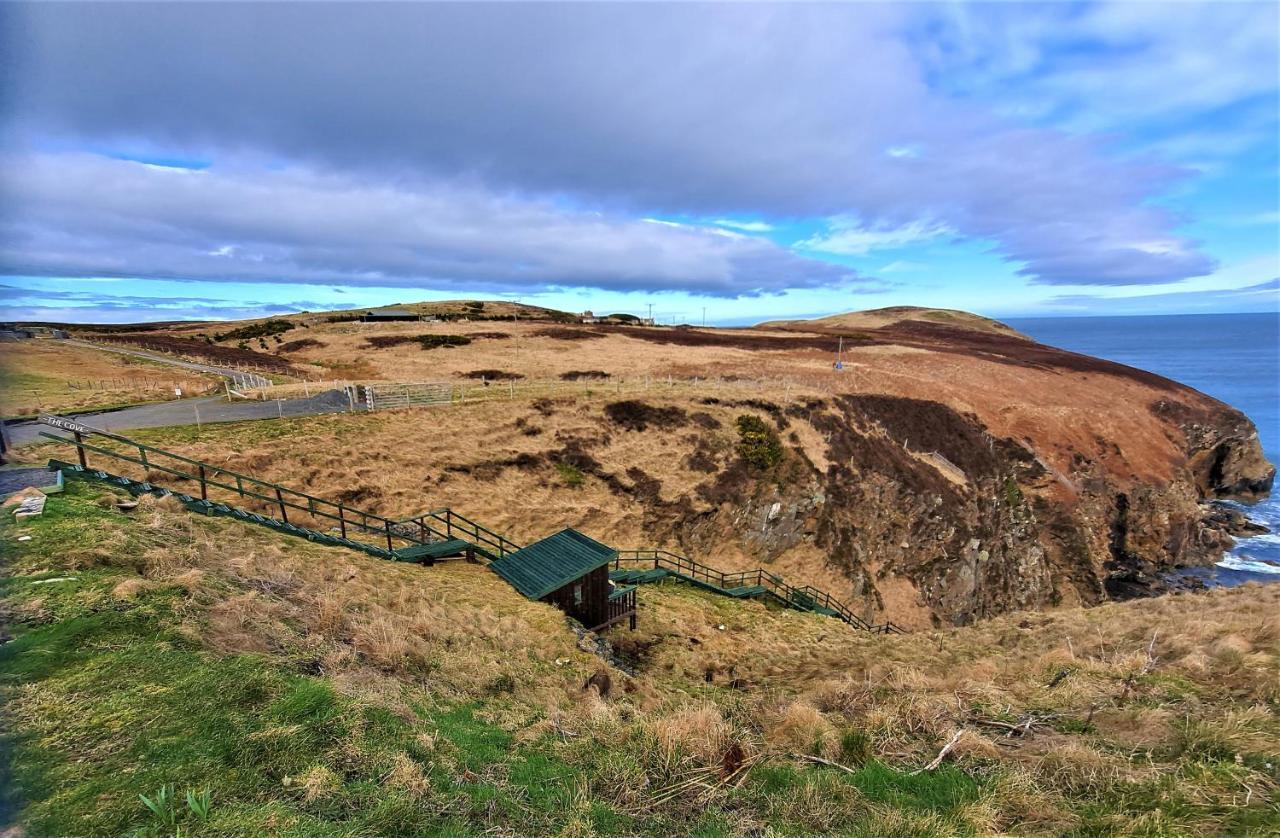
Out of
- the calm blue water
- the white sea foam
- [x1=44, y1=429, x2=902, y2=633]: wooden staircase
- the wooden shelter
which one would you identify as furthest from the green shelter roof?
the white sea foam

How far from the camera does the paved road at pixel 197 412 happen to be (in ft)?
63.8

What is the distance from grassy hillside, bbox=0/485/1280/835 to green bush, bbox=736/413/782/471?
16.8 metres

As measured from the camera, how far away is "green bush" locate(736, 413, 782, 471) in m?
27.1

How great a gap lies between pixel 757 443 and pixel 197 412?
2593cm

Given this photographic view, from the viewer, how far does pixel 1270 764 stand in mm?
5195

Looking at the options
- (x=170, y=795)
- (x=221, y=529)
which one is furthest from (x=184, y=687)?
(x=221, y=529)

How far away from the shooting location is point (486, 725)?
6.52m

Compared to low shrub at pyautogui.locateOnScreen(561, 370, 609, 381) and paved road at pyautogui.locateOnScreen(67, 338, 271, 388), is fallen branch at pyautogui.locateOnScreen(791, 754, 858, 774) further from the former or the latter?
paved road at pyautogui.locateOnScreen(67, 338, 271, 388)

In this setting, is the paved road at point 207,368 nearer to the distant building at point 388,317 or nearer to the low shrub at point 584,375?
the low shrub at point 584,375

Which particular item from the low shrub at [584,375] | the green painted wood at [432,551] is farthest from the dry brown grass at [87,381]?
the low shrub at [584,375]

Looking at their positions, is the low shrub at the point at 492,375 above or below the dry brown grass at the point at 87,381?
above

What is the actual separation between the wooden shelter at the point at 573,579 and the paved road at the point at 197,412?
15.1 metres

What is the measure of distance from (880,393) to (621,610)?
31407 millimetres

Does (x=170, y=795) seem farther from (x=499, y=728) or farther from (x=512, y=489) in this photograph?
(x=512, y=489)
